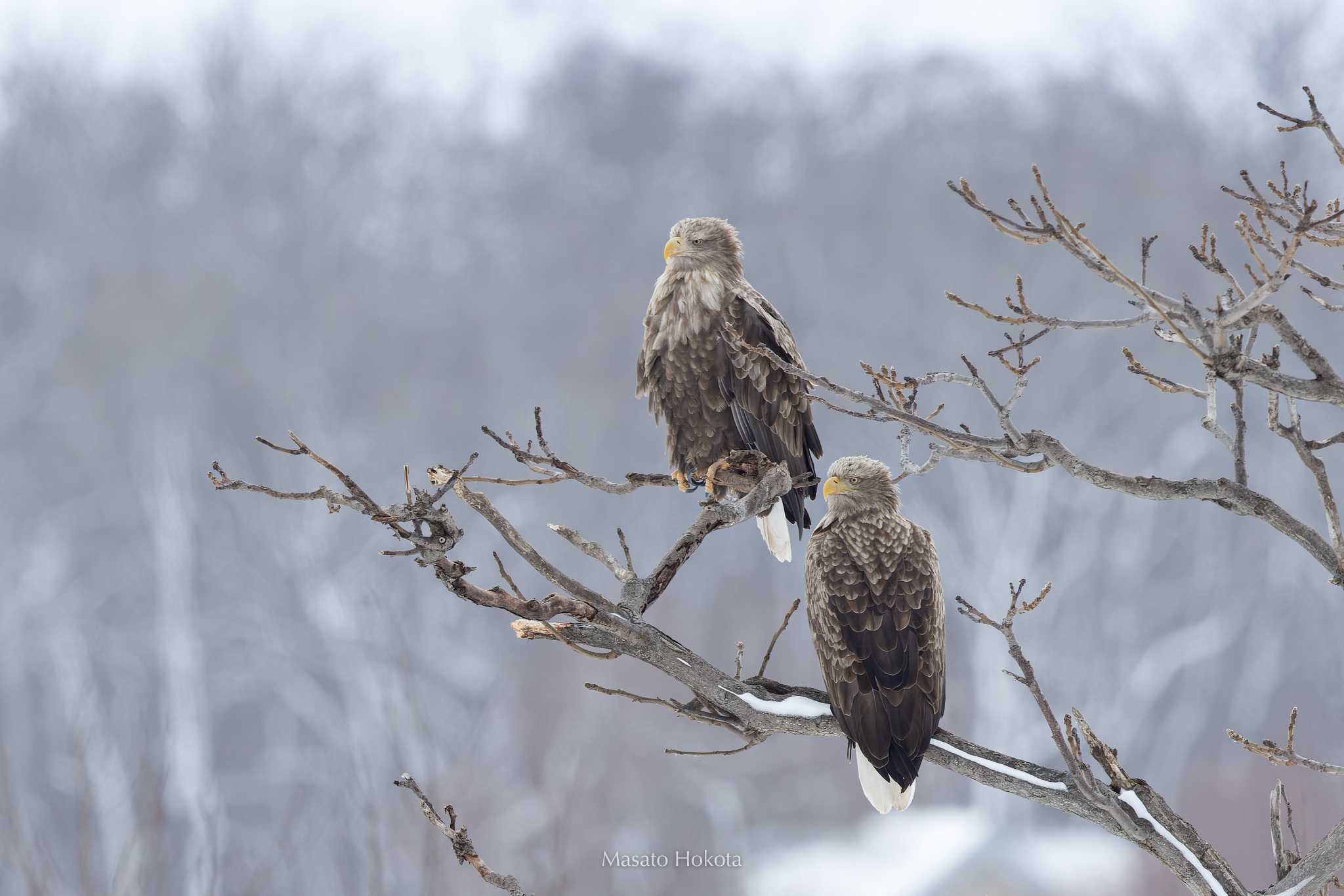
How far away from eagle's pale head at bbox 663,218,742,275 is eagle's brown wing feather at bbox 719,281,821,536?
0.39ft

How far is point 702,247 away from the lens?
12.7 feet

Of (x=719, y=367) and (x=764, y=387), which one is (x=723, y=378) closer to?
(x=719, y=367)

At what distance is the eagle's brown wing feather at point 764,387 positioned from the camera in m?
3.75

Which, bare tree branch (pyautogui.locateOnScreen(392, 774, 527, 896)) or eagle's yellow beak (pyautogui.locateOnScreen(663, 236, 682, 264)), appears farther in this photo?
eagle's yellow beak (pyautogui.locateOnScreen(663, 236, 682, 264))

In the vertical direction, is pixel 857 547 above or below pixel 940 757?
above

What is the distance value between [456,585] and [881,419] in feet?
3.01

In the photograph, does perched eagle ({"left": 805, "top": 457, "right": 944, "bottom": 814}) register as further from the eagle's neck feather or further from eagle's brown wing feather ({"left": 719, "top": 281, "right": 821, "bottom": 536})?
the eagle's neck feather

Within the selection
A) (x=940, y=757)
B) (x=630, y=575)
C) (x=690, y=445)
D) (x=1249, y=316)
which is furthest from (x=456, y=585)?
(x=690, y=445)

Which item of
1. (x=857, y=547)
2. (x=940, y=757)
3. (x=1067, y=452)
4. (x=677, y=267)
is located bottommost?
(x=940, y=757)

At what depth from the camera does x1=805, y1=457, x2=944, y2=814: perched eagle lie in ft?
8.75

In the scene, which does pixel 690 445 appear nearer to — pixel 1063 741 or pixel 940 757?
pixel 940 757

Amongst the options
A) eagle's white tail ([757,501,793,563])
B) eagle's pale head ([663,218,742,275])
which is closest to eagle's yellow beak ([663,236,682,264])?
eagle's pale head ([663,218,742,275])

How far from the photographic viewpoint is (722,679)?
103 inches

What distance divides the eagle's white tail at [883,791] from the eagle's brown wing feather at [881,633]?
0.29 ft
